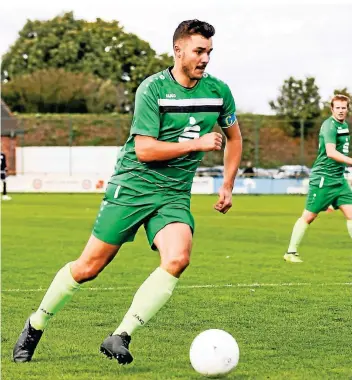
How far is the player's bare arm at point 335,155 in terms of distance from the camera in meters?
13.6

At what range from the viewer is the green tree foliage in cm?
8488

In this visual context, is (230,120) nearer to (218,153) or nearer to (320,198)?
(320,198)

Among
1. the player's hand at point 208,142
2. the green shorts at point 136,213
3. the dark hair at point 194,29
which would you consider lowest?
the green shorts at point 136,213

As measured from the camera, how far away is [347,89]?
241ft

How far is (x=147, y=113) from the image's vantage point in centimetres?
690

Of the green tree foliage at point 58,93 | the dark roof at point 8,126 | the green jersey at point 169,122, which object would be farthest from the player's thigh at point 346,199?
the green tree foliage at point 58,93

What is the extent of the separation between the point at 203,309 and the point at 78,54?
87386mm

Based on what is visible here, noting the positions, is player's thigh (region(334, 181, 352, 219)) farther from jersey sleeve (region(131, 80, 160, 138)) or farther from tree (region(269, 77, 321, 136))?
tree (region(269, 77, 321, 136))

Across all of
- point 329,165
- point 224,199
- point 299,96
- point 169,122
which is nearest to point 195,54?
point 169,122

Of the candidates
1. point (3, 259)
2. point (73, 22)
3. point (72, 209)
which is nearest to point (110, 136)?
point (72, 209)

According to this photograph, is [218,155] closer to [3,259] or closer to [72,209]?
[72,209]

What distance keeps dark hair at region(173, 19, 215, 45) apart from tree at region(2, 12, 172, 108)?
84339 mm

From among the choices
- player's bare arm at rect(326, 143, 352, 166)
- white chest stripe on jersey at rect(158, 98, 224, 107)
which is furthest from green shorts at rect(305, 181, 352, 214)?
white chest stripe on jersey at rect(158, 98, 224, 107)

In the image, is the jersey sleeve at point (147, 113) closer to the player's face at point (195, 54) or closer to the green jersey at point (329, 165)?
the player's face at point (195, 54)
